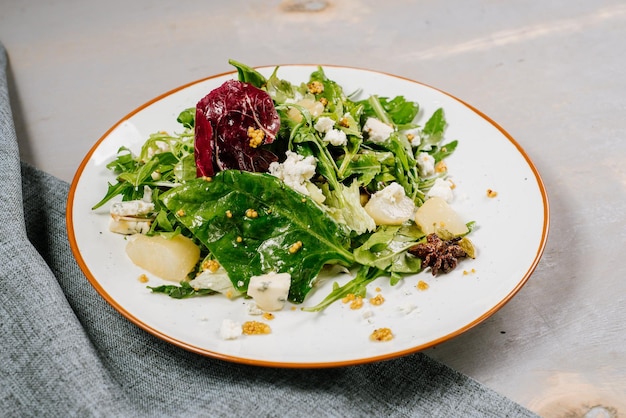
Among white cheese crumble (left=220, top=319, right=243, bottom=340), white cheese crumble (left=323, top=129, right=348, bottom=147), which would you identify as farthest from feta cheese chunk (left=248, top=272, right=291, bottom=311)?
white cheese crumble (left=323, top=129, right=348, bottom=147)

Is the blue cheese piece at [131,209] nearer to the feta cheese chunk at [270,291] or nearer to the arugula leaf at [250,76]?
the feta cheese chunk at [270,291]

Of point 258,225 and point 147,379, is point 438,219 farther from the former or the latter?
point 147,379

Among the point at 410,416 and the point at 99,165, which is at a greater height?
the point at 99,165

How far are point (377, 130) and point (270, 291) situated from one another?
1078 mm

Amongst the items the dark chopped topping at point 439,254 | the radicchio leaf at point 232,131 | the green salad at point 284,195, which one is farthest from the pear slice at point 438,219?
the radicchio leaf at point 232,131

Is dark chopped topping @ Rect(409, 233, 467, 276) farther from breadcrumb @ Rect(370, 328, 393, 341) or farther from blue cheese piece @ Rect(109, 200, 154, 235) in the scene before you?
blue cheese piece @ Rect(109, 200, 154, 235)

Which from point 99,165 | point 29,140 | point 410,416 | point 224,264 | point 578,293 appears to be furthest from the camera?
point 29,140

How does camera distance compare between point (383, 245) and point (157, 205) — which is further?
point (157, 205)

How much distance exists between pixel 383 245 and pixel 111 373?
1162 millimetres

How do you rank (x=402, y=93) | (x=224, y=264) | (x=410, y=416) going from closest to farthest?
(x=410, y=416), (x=224, y=264), (x=402, y=93)

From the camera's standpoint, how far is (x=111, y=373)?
Result: 2.60 meters

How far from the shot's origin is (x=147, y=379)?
259 cm

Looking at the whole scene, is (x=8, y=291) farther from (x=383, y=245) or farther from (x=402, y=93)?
(x=402, y=93)

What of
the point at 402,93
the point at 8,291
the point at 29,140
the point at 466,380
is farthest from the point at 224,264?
the point at 29,140
